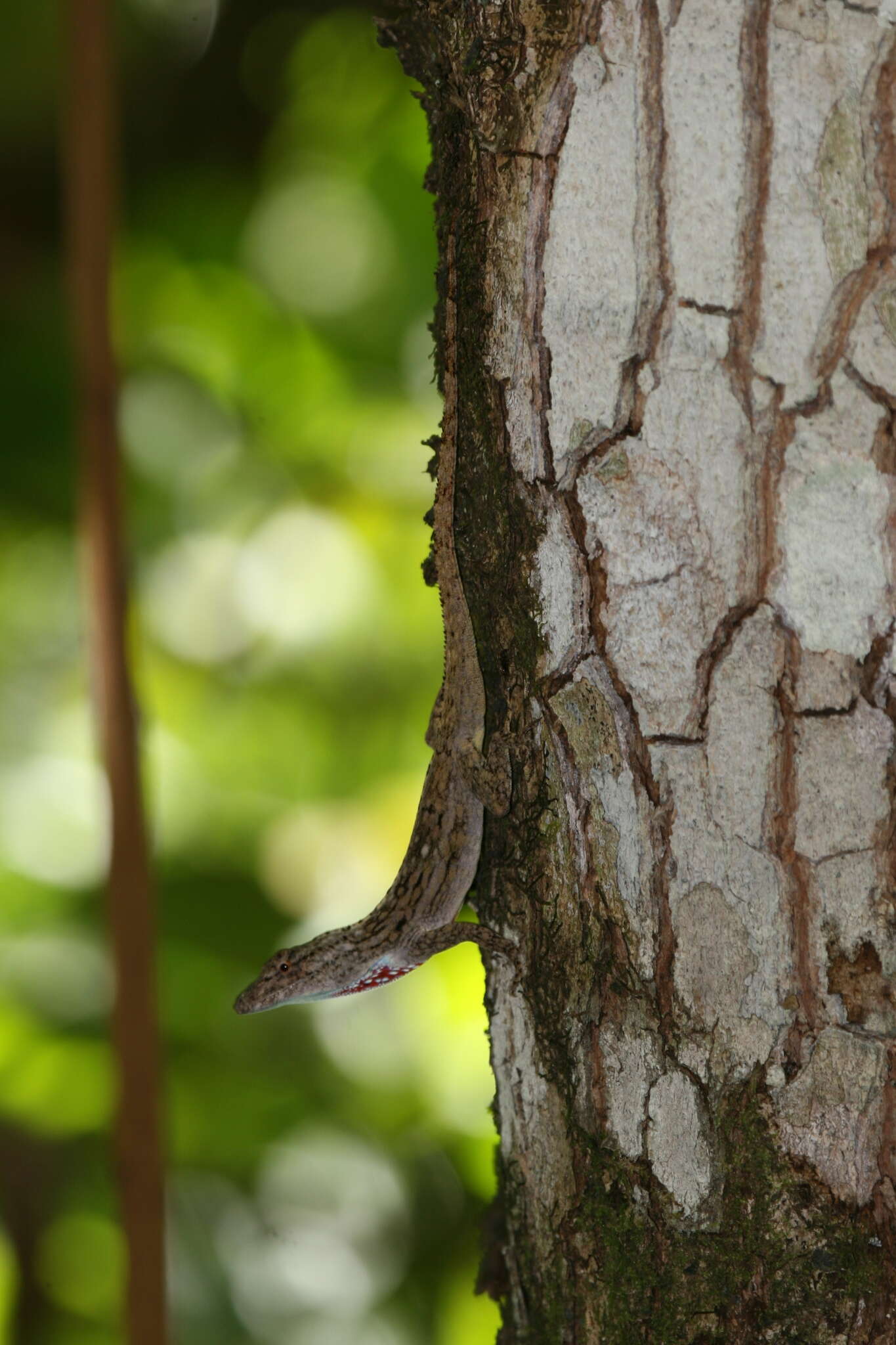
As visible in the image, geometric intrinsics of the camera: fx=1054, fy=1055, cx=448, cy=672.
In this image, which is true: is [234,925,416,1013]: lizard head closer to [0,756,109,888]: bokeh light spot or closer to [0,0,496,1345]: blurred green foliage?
[0,0,496,1345]: blurred green foliage

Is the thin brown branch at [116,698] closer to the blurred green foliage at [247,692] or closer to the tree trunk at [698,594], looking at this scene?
the tree trunk at [698,594]

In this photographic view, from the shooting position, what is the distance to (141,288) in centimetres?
297

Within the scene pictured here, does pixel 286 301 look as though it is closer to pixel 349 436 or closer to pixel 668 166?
pixel 349 436

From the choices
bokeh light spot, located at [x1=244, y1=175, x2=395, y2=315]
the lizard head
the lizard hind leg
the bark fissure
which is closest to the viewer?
the bark fissure

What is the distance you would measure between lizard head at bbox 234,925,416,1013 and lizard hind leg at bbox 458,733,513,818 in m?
0.68

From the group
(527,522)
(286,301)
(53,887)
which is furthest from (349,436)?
(527,522)

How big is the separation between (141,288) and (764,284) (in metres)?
2.35

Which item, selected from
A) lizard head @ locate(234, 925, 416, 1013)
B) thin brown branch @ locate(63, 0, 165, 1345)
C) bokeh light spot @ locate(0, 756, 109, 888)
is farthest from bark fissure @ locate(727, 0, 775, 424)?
bokeh light spot @ locate(0, 756, 109, 888)

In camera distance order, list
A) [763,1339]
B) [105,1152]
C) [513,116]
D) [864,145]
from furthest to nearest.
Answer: [105,1152] < [763,1339] < [513,116] < [864,145]

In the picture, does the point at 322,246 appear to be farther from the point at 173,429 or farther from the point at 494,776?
the point at 494,776

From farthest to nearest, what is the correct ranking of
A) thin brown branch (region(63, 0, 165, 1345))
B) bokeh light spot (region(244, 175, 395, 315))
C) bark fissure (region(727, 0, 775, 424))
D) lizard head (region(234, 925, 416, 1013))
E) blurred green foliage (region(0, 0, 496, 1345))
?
1. bokeh light spot (region(244, 175, 395, 315))
2. blurred green foliage (region(0, 0, 496, 1345))
3. lizard head (region(234, 925, 416, 1013))
4. thin brown branch (region(63, 0, 165, 1345))
5. bark fissure (region(727, 0, 775, 424))

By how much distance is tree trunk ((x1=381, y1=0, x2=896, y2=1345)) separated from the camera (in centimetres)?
105

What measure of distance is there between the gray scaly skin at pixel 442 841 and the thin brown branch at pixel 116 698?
17.1 inches

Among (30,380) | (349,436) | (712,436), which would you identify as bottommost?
(712,436)
